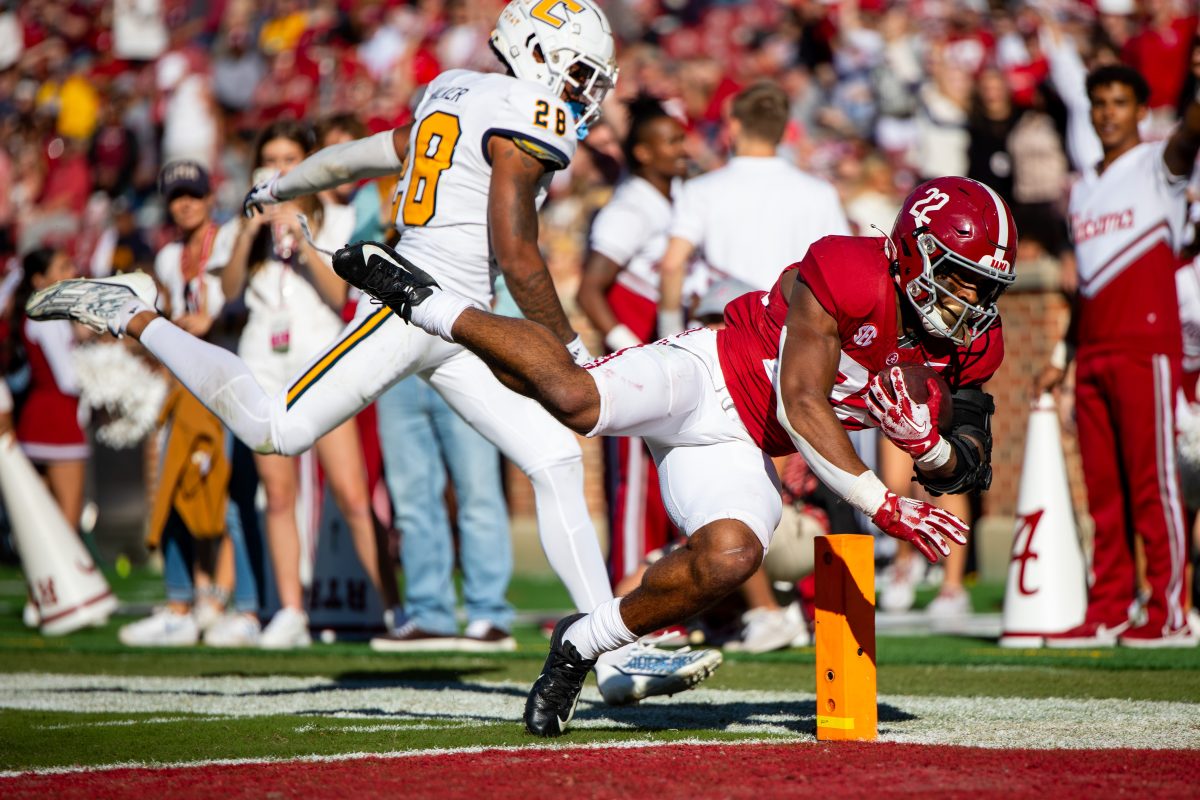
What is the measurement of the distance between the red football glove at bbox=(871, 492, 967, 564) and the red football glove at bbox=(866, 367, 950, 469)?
0.16m

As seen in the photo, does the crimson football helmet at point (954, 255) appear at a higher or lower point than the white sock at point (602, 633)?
higher

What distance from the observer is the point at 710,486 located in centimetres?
469

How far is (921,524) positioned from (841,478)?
0.90 ft

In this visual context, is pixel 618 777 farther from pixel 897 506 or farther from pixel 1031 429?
pixel 1031 429

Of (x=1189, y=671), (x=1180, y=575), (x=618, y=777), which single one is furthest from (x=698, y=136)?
(x=618, y=777)

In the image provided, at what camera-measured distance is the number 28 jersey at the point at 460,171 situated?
5531mm

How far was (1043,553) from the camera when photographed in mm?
7375

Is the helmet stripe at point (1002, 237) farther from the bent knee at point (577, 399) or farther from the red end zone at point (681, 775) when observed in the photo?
the red end zone at point (681, 775)

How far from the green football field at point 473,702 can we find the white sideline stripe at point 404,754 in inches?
2.2

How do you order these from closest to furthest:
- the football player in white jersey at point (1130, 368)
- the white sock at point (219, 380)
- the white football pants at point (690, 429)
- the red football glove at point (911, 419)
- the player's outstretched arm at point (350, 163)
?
the red football glove at point (911, 419), the white football pants at point (690, 429), the white sock at point (219, 380), the player's outstretched arm at point (350, 163), the football player in white jersey at point (1130, 368)

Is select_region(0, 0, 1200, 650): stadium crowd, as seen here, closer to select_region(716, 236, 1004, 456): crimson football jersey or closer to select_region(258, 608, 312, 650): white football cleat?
select_region(258, 608, 312, 650): white football cleat

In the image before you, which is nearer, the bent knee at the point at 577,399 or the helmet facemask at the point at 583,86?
the bent knee at the point at 577,399

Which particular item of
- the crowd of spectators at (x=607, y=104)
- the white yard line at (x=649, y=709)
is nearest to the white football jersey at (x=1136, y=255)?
the crowd of spectators at (x=607, y=104)

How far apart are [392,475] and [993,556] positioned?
500 cm
